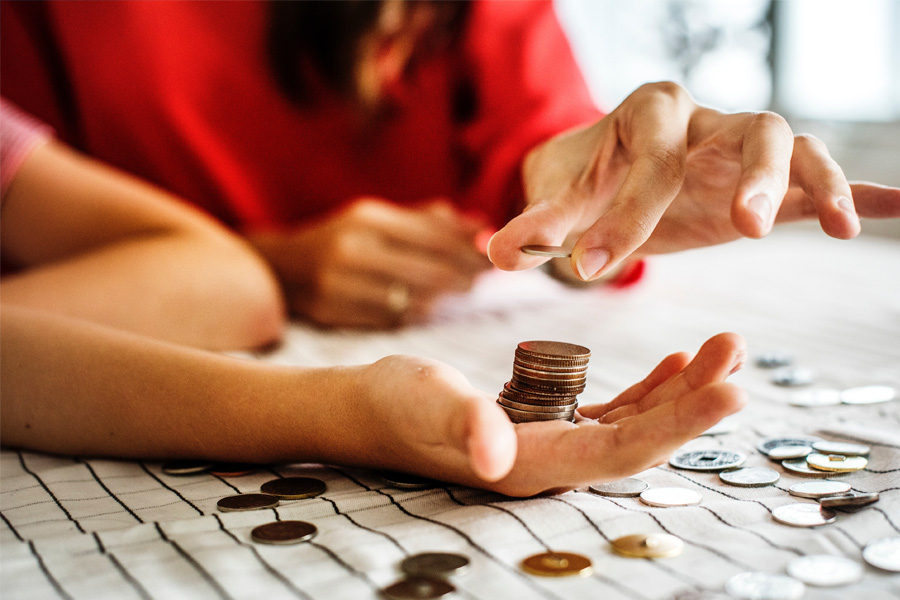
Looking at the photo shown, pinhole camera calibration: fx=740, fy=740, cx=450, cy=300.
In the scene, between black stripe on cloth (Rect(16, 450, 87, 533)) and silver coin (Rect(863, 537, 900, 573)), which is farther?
black stripe on cloth (Rect(16, 450, 87, 533))

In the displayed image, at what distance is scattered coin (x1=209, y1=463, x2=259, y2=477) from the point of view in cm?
72

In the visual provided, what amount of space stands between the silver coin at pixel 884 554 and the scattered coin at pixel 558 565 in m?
0.19

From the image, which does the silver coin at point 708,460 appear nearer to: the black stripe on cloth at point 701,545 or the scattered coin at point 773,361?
the black stripe on cloth at point 701,545

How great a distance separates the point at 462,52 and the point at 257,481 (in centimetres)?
130

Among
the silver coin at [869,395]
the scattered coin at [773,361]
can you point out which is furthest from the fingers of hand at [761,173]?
the scattered coin at [773,361]

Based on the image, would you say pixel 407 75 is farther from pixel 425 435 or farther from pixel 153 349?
pixel 425 435

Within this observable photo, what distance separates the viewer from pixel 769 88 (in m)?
3.40

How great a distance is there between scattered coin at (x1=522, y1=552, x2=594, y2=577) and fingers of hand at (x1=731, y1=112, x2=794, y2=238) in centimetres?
27

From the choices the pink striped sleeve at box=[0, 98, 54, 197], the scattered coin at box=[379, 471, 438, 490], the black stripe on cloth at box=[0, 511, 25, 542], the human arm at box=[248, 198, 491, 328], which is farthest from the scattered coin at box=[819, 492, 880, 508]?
the pink striped sleeve at box=[0, 98, 54, 197]

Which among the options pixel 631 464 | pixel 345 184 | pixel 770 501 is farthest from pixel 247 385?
pixel 345 184

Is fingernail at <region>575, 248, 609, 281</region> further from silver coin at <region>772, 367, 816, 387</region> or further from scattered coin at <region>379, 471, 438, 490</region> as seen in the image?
silver coin at <region>772, 367, 816, 387</region>

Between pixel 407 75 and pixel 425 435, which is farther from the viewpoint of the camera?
pixel 407 75

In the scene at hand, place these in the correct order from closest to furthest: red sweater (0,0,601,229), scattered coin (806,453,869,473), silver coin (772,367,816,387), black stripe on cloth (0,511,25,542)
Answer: black stripe on cloth (0,511,25,542) < scattered coin (806,453,869,473) < silver coin (772,367,816,387) < red sweater (0,0,601,229)

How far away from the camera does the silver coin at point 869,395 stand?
0.93 metres
